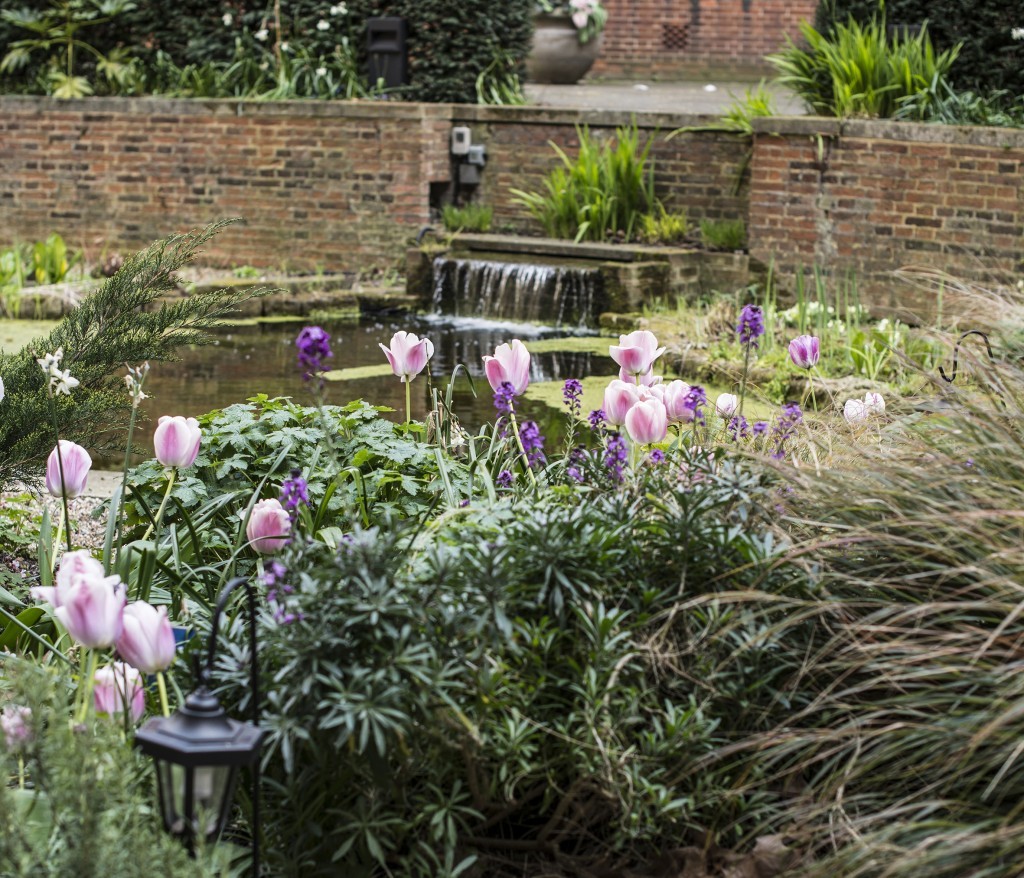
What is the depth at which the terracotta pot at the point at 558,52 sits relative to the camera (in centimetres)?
1606

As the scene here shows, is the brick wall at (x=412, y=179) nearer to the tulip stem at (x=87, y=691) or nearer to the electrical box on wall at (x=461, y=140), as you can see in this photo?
the electrical box on wall at (x=461, y=140)

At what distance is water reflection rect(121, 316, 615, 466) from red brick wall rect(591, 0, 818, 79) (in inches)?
382

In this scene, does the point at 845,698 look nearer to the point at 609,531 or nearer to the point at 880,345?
the point at 609,531

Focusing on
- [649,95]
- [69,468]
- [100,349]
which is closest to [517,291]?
[649,95]

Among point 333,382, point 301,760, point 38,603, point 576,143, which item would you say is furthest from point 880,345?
point 301,760

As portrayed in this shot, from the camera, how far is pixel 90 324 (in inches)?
157

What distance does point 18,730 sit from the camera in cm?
203

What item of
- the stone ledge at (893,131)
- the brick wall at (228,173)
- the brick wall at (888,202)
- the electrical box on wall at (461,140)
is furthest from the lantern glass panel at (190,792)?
the electrical box on wall at (461,140)

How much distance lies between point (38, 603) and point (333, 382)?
490 centimetres

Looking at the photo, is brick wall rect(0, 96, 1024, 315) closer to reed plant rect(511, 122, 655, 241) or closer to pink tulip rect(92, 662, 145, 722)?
reed plant rect(511, 122, 655, 241)

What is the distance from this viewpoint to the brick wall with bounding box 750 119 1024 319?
899cm

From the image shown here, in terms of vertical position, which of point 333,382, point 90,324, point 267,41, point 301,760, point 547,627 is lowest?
point 333,382

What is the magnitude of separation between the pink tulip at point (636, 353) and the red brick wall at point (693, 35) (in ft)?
52.7

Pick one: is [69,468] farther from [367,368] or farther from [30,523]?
[367,368]
